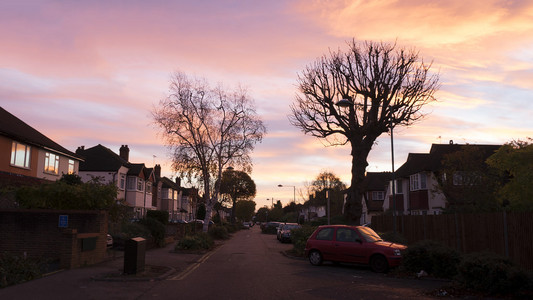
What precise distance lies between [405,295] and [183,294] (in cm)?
528

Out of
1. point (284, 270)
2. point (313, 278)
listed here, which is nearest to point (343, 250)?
point (284, 270)

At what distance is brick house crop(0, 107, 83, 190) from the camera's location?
2498 cm

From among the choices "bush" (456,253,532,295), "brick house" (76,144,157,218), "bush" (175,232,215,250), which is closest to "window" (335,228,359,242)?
"bush" (456,253,532,295)

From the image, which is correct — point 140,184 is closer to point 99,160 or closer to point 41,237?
point 99,160

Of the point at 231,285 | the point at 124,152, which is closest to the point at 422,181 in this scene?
the point at 231,285

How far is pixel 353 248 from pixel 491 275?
660 centimetres

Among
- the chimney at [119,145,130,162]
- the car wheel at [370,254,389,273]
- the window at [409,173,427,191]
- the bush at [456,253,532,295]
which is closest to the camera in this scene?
the bush at [456,253,532,295]

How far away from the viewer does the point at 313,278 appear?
44.5ft

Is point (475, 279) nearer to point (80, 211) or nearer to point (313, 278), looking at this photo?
point (313, 278)

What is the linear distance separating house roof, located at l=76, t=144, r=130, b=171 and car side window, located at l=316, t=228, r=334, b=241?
34414 millimetres

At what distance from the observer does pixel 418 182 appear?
3925 cm

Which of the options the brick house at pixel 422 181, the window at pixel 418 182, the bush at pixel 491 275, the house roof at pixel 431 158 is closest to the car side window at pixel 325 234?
the bush at pixel 491 275

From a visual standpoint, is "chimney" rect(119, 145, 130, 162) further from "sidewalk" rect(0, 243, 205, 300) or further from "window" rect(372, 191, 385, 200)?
"sidewalk" rect(0, 243, 205, 300)

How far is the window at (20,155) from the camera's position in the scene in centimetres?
2625
